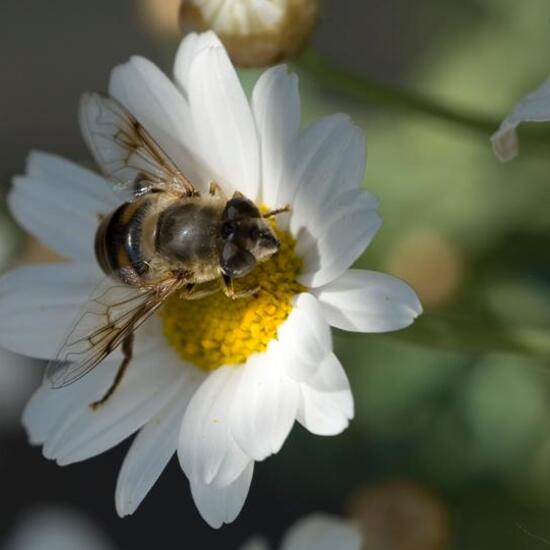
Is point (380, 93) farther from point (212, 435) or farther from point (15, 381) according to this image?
point (15, 381)

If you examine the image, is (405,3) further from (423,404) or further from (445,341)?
(445,341)

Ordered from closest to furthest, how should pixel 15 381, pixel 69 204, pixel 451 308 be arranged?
pixel 69 204
pixel 451 308
pixel 15 381

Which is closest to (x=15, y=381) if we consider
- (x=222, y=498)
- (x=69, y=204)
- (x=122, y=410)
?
(x=69, y=204)

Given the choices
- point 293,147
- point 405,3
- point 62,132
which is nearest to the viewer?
point 293,147

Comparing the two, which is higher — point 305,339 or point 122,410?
point 305,339

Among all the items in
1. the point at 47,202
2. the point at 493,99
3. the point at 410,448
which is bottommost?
the point at 410,448

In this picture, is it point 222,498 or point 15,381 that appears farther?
point 15,381

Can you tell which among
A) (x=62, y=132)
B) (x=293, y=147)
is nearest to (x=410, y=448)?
(x=293, y=147)

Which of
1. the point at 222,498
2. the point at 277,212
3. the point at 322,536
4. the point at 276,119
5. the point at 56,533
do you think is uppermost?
the point at 276,119
